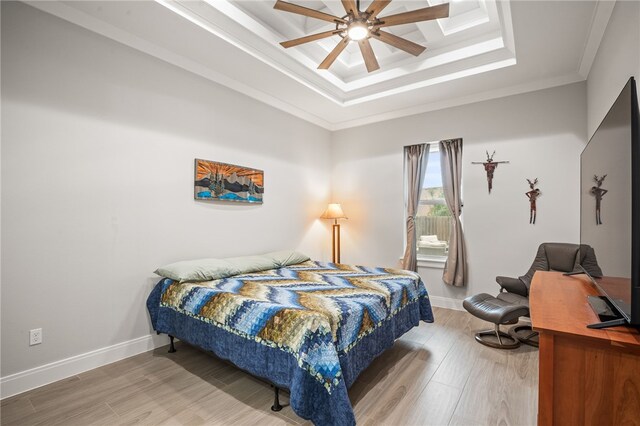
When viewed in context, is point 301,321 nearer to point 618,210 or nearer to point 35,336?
point 618,210

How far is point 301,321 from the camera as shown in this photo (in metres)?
1.81

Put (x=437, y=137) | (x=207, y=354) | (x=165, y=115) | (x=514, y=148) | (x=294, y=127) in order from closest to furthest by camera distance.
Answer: (x=207, y=354) < (x=165, y=115) < (x=514, y=148) < (x=437, y=137) < (x=294, y=127)

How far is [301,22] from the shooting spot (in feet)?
10.1

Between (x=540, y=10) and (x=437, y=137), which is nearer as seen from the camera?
(x=540, y=10)

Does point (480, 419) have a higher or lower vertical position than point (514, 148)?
lower

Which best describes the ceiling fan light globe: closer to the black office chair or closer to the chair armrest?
the black office chair

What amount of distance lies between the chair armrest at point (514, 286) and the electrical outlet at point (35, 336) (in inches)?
164

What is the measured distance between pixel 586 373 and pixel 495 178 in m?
3.09

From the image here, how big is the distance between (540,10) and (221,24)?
2591 mm

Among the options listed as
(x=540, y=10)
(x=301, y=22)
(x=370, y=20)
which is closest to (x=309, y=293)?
(x=370, y=20)

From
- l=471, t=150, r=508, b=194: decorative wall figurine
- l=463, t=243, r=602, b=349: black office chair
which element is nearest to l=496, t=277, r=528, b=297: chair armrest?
l=463, t=243, r=602, b=349: black office chair

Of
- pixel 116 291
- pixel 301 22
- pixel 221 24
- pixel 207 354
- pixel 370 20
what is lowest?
pixel 207 354

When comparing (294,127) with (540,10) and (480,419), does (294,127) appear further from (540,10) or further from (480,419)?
(480,419)

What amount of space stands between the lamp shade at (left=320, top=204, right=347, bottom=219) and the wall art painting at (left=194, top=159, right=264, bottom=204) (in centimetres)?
118
